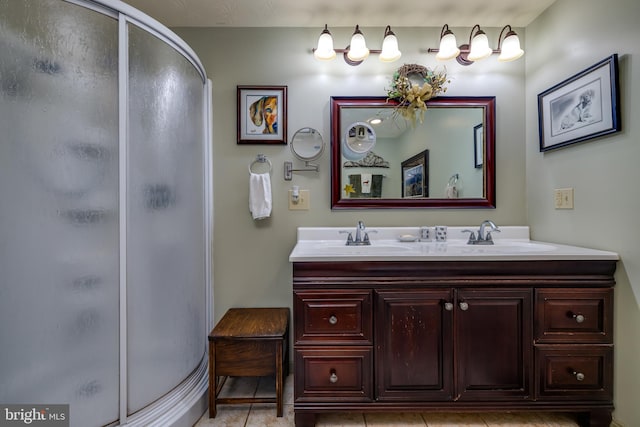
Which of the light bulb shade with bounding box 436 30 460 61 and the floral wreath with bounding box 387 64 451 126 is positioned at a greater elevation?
the light bulb shade with bounding box 436 30 460 61

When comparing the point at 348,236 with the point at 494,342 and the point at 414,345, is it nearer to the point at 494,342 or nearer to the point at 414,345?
the point at 414,345

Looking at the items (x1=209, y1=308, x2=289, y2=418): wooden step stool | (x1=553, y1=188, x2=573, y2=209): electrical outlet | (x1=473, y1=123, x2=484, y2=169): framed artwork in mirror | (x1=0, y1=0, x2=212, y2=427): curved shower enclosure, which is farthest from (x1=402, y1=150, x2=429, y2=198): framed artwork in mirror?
(x1=0, y1=0, x2=212, y2=427): curved shower enclosure

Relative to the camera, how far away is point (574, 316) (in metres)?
1.27

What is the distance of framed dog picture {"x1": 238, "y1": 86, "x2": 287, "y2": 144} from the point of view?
5.89ft

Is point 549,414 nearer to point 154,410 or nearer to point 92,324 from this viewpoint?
point 154,410

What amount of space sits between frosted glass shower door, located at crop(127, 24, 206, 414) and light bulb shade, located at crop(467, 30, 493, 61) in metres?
1.57

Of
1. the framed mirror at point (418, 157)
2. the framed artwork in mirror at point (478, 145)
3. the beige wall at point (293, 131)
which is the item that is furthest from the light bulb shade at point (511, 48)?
the framed artwork in mirror at point (478, 145)

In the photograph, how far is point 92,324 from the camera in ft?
3.52

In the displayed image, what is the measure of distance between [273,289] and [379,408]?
0.87m

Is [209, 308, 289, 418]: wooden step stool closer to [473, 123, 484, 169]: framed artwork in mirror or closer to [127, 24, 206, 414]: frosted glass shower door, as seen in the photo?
[127, 24, 206, 414]: frosted glass shower door

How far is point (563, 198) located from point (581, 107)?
0.46m

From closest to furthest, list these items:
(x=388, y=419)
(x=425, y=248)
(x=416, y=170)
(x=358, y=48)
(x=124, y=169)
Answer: (x=124, y=169) < (x=388, y=419) < (x=425, y=248) < (x=358, y=48) < (x=416, y=170)

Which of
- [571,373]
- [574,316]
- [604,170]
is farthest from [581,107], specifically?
[571,373]

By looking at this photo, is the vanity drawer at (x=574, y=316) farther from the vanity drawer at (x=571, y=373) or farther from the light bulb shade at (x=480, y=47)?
the light bulb shade at (x=480, y=47)
